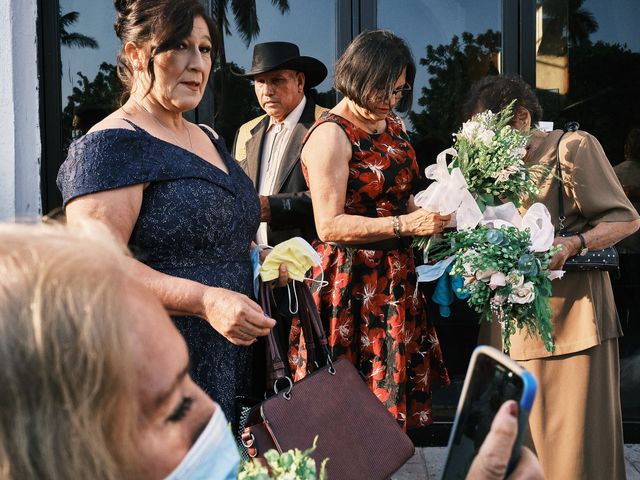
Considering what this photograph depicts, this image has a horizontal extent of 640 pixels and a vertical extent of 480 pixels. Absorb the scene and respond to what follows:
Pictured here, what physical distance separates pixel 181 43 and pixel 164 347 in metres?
1.65

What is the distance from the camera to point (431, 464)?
4469 mm

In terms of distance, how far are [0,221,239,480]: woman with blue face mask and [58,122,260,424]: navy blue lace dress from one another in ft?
4.20

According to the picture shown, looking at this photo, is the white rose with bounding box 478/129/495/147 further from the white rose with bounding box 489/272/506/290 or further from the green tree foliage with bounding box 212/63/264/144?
the green tree foliage with bounding box 212/63/264/144

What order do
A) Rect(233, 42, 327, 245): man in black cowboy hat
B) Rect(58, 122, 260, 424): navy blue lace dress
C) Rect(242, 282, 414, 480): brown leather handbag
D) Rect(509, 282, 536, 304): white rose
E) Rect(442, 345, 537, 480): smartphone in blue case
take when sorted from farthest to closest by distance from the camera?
Rect(233, 42, 327, 245): man in black cowboy hat < Rect(509, 282, 536, 304): white rose < Rect(58, 122, 260, 424): navy blue lace dress < Rect(242, 282, 414, 480): brown leather handbag < Rect(442, 345, 537, 480): smartphone in blue case

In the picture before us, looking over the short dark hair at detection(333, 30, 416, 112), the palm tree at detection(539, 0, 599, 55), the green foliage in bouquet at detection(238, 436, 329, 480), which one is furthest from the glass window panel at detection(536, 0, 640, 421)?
the green foliage in bouquet at detection(238, 436, 329, 480)

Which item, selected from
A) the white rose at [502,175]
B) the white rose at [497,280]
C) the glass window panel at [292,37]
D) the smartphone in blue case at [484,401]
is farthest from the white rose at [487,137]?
the smartphone in blue case at [484,401]

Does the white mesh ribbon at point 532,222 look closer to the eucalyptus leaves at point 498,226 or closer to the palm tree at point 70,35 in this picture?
the eucalyptus leaves at point 498,226

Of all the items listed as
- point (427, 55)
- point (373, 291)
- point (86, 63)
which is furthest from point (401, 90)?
point (86, 63)

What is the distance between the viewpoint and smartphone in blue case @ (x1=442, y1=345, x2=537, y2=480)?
1.03 metres

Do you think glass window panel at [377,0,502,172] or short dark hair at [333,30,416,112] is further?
glass window panel at [377,0,502,172]

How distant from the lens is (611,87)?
4574mm

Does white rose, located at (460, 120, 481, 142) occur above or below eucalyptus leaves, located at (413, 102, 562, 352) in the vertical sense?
above

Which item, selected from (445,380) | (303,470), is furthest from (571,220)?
(303,470)

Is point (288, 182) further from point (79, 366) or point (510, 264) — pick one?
point (79, 366)
